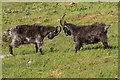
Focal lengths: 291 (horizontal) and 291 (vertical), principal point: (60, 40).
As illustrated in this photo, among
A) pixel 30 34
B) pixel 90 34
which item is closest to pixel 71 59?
pixel 90 34

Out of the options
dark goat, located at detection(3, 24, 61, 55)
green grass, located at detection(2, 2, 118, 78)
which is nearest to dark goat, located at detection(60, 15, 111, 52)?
green grass, located at detection(2, 2, 118, 78)

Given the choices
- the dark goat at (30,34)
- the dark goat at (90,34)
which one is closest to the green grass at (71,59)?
the dark goat at (90,34)

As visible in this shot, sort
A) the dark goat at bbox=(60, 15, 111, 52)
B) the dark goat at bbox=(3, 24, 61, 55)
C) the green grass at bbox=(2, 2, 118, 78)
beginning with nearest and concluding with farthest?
the green grass at bbox=(2, 2, 118, 78) < the dark goat at bbox=(60, 15, 111, 52) < the dark goat at bbox=(3, 24, 61, 55)

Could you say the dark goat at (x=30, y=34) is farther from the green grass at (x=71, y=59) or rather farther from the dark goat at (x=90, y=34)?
the dark goat at (x=90, y=34)

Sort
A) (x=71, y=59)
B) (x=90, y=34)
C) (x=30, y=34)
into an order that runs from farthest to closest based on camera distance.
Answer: (x=30, y=34) < (x=90, y=34) < (x=71, y=59)

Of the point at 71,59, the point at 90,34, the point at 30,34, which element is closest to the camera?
the point at 71,59

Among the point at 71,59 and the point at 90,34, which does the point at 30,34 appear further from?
the point at 71,59

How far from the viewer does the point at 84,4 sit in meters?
44.1

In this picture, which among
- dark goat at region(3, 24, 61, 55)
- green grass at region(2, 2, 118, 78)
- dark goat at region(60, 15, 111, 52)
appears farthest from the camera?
dark goat at region(3, 24, 61, 55)

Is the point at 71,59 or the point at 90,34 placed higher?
the point at 90,34

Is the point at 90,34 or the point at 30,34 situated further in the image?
the point at 30,34

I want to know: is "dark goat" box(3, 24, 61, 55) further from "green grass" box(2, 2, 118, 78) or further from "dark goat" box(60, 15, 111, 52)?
"dark goat" box(60, 15, 111, 52)

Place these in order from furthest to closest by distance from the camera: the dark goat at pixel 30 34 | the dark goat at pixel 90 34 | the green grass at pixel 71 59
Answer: the dark goat at pixel 30 34 < the dark goat at pixel 90 34 < the green grass at pixel 71 59

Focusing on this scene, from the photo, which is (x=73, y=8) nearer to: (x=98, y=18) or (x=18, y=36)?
(x=98, y=18)
